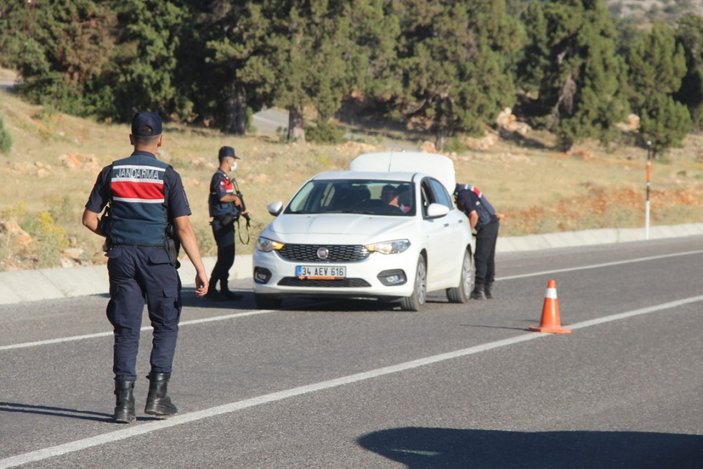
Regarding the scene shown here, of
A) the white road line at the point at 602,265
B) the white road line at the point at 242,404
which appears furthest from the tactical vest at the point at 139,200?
the white road line at the point at 602,265

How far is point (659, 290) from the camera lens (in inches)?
762

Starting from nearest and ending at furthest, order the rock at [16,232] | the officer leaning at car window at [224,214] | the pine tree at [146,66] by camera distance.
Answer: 1. the officer leaning at car window at [224,214]
2. the rock at [16,232]
3. the pine tree at [146,66]

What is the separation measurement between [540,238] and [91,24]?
42.7m

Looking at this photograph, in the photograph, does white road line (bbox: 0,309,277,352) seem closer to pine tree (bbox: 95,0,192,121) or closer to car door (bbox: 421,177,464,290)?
car door (bbox: 421,177,464,290)

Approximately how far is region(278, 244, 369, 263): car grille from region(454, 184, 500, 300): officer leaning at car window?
294 centimetres

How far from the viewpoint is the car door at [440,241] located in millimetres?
16016

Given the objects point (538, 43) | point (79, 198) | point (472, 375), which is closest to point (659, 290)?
→ point (472, 375)

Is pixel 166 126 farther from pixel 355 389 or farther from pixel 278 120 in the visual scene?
pixel 355 389

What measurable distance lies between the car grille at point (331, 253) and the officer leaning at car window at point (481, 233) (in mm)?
2944

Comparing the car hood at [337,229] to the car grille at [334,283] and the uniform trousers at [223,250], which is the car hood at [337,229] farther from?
the uniform trousers at [223,250]

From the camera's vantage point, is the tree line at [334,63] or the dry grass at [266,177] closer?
the dry grass at [266,177]

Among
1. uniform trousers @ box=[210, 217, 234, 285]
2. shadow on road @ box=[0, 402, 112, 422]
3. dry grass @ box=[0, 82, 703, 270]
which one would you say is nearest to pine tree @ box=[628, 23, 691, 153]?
dry grass @ box=[0, 82, 703, 270]

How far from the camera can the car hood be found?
15.0 meters

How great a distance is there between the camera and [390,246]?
15227 millimetres
